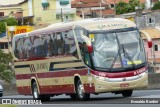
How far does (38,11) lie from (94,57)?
10437 centimetres

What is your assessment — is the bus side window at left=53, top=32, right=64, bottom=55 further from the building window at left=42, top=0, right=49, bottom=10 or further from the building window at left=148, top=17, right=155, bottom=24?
the building window at left=42, top=0, right=49, bottom=10

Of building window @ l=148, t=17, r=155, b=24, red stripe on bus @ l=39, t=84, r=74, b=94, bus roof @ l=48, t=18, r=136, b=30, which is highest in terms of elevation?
bus roof @ l=48, t=18, r=136, b=30

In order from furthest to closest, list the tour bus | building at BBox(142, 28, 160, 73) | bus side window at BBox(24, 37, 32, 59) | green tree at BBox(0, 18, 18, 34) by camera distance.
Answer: green tree at BBox(0, 18, 18, 34) → building at BBox(142, 28, 160, 73) → bus side window at BBox(24, 37, 32, 59) → the tour bus

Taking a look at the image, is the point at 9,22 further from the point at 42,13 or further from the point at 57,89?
the point at 57,89

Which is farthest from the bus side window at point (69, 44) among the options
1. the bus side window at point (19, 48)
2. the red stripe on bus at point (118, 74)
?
the bus side window at point (19, 48)

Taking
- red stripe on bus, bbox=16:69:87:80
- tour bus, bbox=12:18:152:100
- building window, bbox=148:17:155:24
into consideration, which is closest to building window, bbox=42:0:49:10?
building window, bbox=148:17:155:24

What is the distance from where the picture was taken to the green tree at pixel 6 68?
2921 inches

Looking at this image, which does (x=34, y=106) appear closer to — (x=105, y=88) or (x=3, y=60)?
(x=105, y=88)

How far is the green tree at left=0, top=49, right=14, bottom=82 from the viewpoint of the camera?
74.2 meters

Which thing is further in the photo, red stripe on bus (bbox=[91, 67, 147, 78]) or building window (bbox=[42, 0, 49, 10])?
building window (bbox=[42, 0, 49, 10])

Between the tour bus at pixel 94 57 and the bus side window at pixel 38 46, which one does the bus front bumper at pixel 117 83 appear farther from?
the bus side window at pixel 38 46

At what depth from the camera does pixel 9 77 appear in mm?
74562

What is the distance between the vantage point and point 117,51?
1217 inches

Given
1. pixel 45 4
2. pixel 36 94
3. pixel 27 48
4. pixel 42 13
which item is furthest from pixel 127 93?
pixel 45 4
